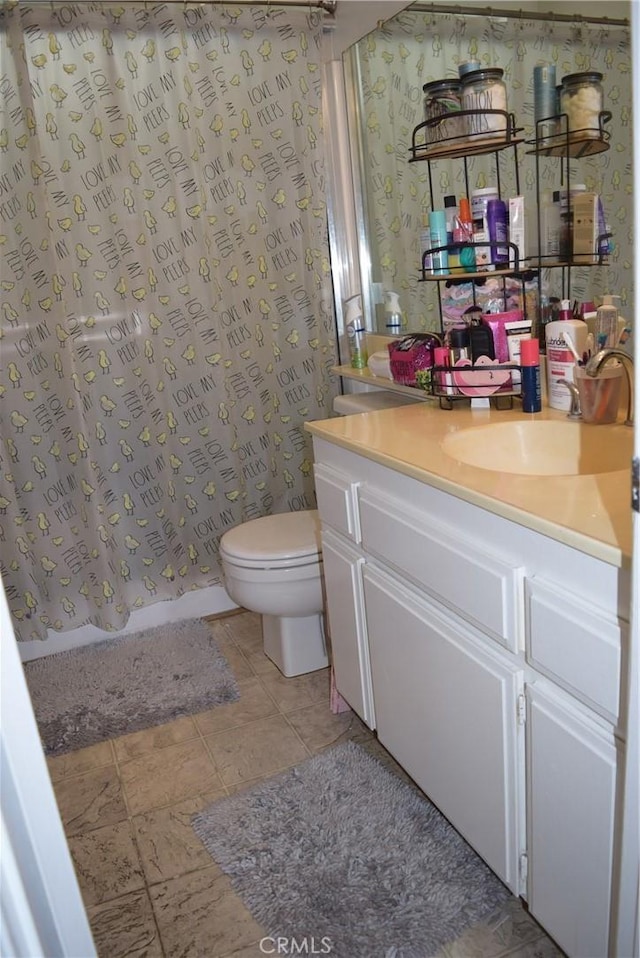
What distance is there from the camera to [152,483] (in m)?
2.75

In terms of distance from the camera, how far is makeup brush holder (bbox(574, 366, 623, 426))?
5.08 feet

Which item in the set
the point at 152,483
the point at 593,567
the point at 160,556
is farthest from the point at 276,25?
the point at 593,567

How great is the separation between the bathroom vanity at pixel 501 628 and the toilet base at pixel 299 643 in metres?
0.52

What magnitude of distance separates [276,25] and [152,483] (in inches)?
62.2

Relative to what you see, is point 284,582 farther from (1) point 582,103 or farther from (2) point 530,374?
(1) point 582,103

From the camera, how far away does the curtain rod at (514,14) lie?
1.55 metres

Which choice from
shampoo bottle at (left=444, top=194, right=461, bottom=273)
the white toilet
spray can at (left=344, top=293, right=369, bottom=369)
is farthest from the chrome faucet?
spray can at (left=344, top=293, right=369, bottom=369)

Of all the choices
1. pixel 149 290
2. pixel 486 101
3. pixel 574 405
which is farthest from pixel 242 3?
pixel 574 405

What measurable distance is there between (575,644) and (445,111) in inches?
52.8

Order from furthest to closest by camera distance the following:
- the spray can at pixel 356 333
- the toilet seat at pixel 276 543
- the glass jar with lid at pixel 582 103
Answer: the spray can at pixel 356 333, the toilet seat at pixel 276 543, the glass jar with lid at pixel 582 103

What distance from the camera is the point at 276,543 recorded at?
2354mm

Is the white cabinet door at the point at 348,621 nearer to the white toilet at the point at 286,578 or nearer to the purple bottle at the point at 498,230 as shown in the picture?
the white toilet at the point at 286,578

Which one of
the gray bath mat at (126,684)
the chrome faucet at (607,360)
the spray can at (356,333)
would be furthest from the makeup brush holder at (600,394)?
the gray bath mat at (126,684)

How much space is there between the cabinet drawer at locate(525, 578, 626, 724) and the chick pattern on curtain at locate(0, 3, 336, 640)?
69.6 inches
